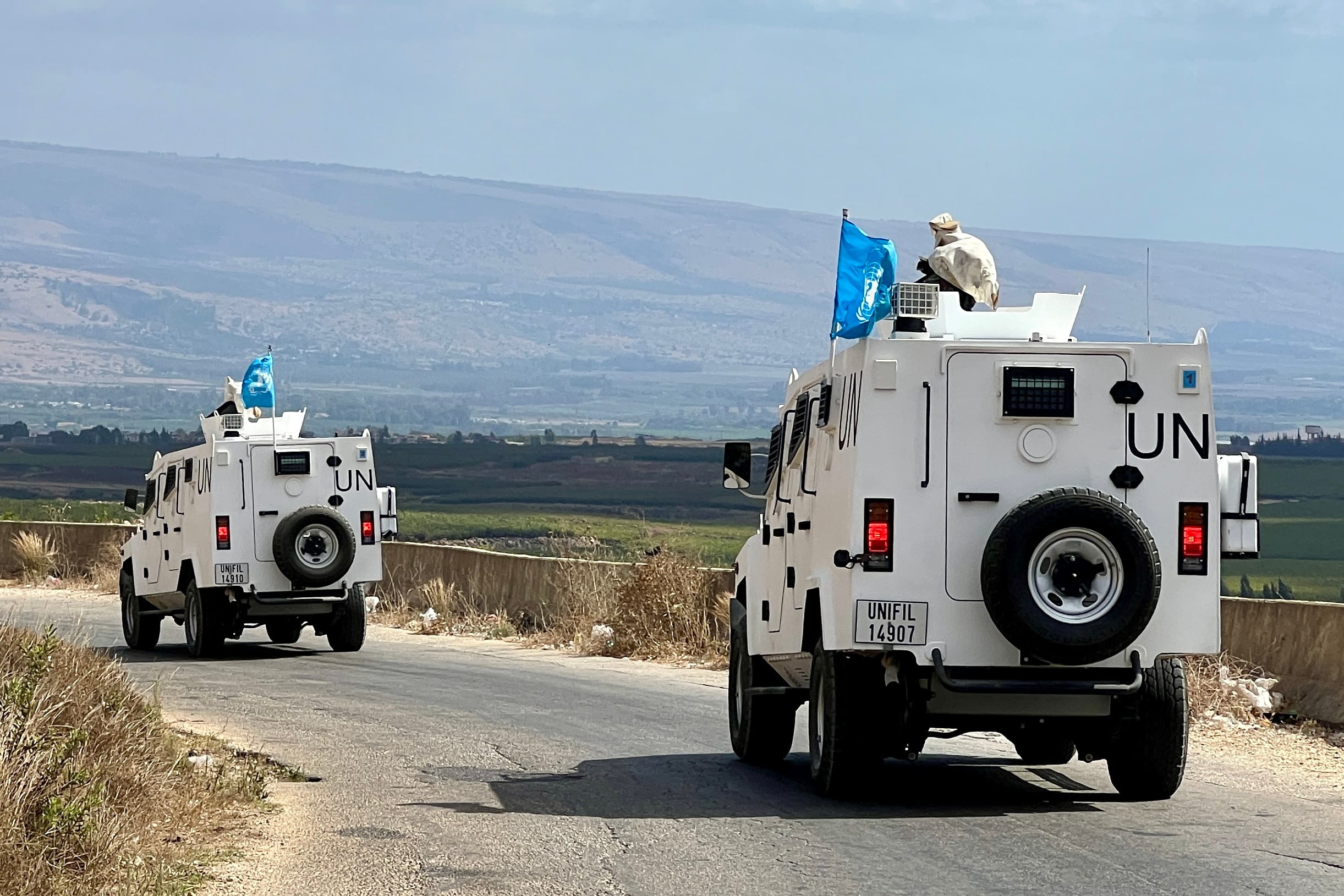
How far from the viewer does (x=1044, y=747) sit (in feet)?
39.7

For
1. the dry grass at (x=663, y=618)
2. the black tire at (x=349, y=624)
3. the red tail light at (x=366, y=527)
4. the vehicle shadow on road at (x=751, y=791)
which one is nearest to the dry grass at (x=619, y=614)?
the dry grass at (x=663, y=618)

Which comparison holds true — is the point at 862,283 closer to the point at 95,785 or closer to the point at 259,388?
the point at 95,785

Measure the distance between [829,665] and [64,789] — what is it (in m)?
4.35

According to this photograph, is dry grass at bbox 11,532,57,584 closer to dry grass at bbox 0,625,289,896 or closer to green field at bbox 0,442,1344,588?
green field at bbox 0,442,1344,588

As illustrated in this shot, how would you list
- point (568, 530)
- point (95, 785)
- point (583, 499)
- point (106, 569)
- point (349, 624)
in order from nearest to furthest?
point (95, 785) < point (349, 624) < point (106, 569) < point (568, 530) < point (583, 499)

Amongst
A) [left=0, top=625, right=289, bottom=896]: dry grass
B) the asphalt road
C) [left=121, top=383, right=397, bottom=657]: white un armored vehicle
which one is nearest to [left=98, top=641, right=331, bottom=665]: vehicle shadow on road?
[left=121, top=383, right=397, bottom=657]: white un armored vehicle

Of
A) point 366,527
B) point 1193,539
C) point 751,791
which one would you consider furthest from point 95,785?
point 366,527

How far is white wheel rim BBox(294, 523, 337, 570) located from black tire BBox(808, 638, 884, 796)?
12.0 m

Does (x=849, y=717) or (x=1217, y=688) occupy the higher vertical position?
(x=849, y=717)

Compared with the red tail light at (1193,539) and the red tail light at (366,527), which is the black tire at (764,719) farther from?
the red tail light at (366,527)

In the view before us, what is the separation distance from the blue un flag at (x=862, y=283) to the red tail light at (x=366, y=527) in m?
11.8

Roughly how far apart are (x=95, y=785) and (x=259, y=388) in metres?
16.3

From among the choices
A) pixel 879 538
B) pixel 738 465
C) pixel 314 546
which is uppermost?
pixel 738 465

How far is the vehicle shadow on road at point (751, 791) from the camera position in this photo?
11523 millimetres
